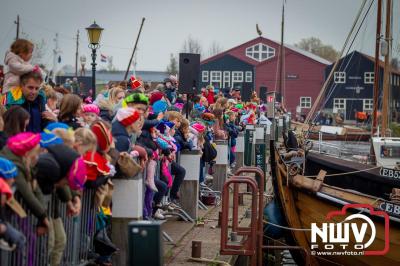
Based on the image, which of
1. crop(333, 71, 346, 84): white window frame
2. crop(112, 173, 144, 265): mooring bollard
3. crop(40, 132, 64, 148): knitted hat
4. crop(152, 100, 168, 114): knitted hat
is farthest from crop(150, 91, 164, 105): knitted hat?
crop(333, 71, 346, 84): white window frame

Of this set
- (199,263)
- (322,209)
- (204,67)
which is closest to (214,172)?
(322,209)

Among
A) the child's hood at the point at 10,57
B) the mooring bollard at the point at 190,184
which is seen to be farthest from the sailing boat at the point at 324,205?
the child's hood at the point at 10,57

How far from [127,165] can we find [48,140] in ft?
6.88

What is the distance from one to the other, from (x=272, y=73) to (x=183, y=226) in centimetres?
9146

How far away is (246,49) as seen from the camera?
109625 mm

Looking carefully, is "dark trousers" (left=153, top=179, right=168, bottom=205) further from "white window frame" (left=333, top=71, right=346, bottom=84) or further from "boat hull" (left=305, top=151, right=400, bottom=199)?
"white window frame" (left=333, top=71, right=346, bottom=84)

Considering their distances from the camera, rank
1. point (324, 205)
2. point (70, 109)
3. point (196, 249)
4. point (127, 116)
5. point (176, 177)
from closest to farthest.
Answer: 1. point (70, 109)
2. point (127, 116)
3. point (196, 249)
4. point (176, 177)
5. point (324, 205)

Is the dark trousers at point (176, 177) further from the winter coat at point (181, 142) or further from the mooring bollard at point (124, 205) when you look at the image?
the mooring bollard at point (124, 205)

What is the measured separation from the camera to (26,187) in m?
7.86

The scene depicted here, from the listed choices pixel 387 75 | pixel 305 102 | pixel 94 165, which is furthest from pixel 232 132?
pixel 305 102

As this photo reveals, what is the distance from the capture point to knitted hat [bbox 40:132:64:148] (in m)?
8.52

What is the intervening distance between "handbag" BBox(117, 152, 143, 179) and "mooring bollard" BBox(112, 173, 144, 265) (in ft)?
0.55
